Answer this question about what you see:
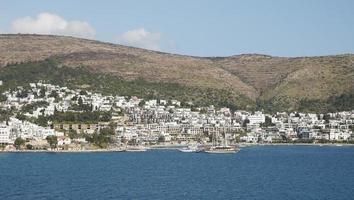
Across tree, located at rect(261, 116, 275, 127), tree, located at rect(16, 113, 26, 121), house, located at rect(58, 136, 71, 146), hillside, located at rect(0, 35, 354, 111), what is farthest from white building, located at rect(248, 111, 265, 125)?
house, located at rect(58, 136, 71, 146)

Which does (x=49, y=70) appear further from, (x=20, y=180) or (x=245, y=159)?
(x=20, y=180)

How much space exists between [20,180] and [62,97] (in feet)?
247

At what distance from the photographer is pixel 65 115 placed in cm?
11912

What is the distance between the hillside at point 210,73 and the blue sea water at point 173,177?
72.1 m

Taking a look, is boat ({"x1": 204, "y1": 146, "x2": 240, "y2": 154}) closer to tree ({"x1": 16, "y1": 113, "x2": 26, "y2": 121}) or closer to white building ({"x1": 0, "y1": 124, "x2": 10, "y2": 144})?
white building ({"x1": 0, "y1": 124, "x2": 10, "y2": 144})

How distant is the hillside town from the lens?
10806 centimetres

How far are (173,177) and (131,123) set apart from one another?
61.5m

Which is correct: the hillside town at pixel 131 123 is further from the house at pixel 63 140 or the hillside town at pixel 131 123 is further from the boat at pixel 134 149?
→ the boat at pixel 134 149

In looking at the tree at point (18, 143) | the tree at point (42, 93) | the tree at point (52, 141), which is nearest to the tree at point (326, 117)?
the tree at point (42, 93)

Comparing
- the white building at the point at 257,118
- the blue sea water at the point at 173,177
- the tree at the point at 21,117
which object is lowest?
the blue sea water at the point at 173,177

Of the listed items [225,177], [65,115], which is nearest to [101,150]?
[65,115]

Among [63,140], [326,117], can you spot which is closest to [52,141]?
[63,140]

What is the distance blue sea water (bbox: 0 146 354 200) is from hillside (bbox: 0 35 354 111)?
72.1 metres

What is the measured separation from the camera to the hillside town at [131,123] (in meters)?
108
